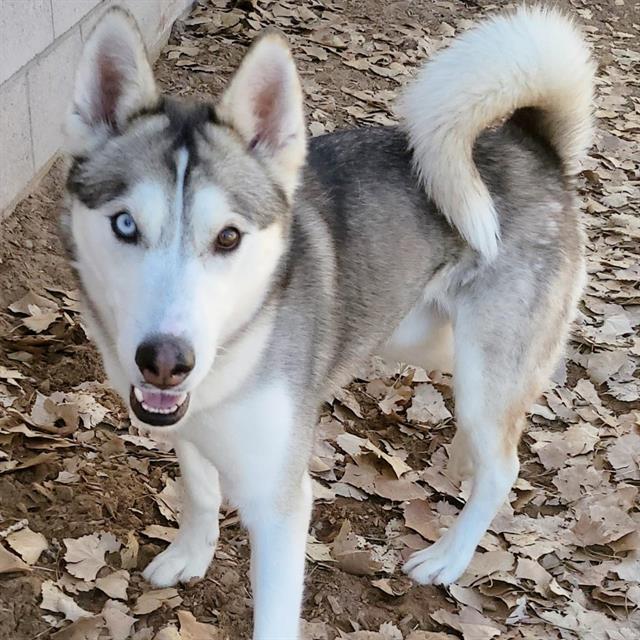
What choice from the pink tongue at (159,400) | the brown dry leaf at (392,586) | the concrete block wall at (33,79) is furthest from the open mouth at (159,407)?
the concrete block wall at (33,79)

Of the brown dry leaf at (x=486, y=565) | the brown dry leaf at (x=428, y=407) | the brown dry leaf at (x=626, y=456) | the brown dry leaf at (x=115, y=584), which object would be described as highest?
the brown dry leaf at (x=115, y=584)

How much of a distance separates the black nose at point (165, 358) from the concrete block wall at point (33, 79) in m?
2.15

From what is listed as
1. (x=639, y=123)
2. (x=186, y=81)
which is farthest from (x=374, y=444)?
(x=639, y=123)

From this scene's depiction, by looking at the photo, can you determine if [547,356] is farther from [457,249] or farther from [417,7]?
[417,7]

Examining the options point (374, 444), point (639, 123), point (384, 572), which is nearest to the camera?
point (384, 572)

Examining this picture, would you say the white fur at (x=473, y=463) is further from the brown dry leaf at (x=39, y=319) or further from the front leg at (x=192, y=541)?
the brown dry leaf at (x=39, y=319)

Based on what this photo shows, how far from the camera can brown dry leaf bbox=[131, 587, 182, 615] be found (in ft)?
9.59

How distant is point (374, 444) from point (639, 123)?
14.0 ft

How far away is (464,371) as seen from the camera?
310cm

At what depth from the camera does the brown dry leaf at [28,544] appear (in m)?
2.98

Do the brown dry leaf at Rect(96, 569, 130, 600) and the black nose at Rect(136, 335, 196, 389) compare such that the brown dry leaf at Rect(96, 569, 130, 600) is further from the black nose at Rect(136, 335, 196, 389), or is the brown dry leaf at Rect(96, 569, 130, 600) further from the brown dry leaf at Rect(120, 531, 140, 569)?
the black nose at Rect(136, 335, 196, 389)

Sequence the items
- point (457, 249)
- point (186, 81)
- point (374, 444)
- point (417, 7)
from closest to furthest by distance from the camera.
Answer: point (457, 249) → point (374, 444) → point (186, 81) → point (417, 7)

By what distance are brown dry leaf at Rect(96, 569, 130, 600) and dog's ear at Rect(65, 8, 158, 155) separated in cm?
137

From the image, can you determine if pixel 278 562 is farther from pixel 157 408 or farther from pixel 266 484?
pixel 157 408
